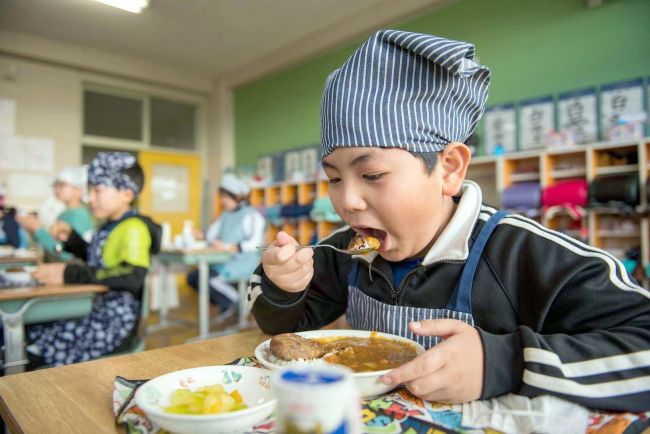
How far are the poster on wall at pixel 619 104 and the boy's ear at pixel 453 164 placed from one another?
3481mm

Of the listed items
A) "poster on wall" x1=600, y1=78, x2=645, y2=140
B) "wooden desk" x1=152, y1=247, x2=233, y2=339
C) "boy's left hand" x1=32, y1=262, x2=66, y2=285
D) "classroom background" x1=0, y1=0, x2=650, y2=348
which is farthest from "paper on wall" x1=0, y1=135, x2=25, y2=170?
"poster on wall" x1=600, y1=78, x2=645, y2=140

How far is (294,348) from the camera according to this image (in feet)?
2.64

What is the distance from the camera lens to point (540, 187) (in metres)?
4.07

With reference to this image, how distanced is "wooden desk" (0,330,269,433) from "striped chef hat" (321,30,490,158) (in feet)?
1.83

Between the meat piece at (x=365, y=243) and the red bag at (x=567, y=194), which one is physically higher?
the red bag at (x=567, y=194)

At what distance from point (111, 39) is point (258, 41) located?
89.5 inches

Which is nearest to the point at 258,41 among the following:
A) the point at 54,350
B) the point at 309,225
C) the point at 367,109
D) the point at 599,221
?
the point at 309,225

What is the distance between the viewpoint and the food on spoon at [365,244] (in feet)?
3.44

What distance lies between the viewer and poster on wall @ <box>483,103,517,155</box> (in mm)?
4629

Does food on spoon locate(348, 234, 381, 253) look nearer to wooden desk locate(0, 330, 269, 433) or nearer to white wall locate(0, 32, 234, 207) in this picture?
wooden desk locate(0, 330, 269, 433)

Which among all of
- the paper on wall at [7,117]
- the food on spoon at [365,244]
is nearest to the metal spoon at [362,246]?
the food on spoon at [365,244]

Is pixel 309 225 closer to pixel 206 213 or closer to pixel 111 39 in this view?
pixel 206 213

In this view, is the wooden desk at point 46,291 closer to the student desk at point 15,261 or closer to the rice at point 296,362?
the rice at point 296,362

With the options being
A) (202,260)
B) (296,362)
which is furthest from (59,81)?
(296,362)
